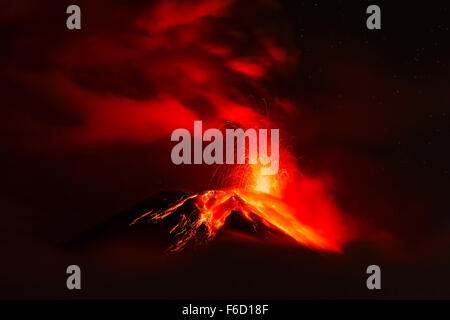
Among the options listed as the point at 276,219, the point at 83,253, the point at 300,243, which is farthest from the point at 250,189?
the point at 83,253

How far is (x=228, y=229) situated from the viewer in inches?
750

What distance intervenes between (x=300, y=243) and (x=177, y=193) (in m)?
6.34

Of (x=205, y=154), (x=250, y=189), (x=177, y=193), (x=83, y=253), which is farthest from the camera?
(x=177, y=193)

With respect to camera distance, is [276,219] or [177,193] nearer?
[276,219]

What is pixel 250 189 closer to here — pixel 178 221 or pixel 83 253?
pixel 178 221
